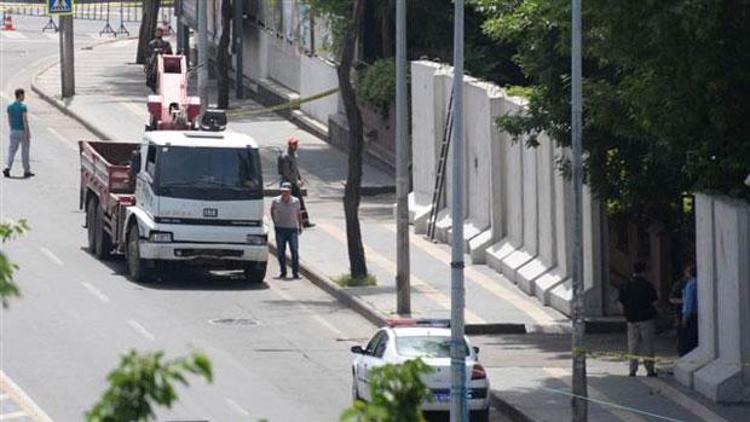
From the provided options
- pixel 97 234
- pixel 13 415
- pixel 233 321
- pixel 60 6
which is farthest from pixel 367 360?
pixel 60 6

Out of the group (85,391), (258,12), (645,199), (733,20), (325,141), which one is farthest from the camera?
(258,12)

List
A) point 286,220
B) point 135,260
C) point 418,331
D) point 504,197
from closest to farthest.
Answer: point 418,331
point 135,260
point 286,220
point 504,197

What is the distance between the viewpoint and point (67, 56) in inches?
2211

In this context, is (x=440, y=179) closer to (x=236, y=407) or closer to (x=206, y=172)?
(x=206, y=172)

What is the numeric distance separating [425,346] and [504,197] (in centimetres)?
1245

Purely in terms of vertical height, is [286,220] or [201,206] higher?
[201,206]

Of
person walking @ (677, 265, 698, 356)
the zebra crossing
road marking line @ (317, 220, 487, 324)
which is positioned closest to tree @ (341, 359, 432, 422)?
person walking @ (677, 265, 698, 356)

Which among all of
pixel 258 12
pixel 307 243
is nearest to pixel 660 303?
pixel 307 243

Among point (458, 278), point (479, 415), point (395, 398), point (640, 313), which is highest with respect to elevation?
point (395, 398)

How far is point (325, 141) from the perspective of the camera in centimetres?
5212

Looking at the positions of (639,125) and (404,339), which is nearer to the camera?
(404,339)

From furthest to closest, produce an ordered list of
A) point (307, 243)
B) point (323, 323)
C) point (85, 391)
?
point (307, 243) < point (323, 323) < point (85, 391)

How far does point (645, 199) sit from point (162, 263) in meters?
8.62

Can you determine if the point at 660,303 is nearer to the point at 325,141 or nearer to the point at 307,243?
the point at 307,243
